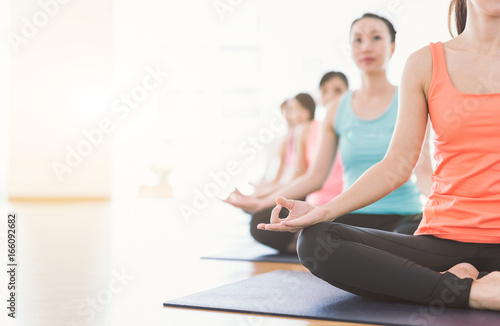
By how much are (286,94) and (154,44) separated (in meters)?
1.77

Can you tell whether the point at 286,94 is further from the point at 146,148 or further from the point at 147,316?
the point at 147,316

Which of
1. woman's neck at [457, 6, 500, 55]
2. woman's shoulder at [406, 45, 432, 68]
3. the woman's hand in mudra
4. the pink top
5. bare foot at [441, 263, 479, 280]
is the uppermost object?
woman's neck at [457, 6, 500, 55]

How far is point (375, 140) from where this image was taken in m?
2.20

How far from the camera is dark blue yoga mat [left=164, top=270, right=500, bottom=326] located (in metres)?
1.22

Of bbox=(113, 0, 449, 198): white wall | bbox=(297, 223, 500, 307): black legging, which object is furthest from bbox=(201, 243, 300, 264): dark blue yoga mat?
bbox=(113, 0, 449, 198): white wall

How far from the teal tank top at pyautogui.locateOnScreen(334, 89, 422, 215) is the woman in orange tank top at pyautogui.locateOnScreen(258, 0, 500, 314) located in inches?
29.6

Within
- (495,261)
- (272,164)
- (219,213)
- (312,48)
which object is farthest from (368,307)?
(312,48)

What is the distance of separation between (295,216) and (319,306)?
0.21 meters
